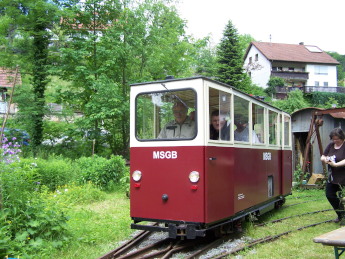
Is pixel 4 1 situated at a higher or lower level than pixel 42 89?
higher

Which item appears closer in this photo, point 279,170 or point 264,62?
point 279,170

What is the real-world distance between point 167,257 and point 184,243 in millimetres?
865

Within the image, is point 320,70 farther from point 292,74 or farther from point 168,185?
point 168,185

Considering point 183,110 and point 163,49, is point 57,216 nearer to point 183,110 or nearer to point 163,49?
point 183,110

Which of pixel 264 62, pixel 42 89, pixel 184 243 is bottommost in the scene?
pixel 184 243

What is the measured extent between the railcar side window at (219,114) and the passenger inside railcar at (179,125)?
357mm

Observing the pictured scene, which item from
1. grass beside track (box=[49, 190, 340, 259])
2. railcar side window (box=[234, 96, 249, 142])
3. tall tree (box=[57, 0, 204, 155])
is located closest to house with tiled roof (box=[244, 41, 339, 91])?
tall tree (box=[57, 0, 204, 155])

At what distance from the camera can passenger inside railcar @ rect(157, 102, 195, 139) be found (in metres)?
5.39

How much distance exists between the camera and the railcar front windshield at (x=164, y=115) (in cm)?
544

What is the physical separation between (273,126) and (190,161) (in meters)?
4.09

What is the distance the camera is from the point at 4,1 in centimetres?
1639

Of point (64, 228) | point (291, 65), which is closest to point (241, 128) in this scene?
point (64, 228)

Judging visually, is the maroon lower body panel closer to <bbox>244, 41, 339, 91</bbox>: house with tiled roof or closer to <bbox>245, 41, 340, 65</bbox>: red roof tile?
<bbox>244, 41, 339, 91</bbox>: house with tiled roof

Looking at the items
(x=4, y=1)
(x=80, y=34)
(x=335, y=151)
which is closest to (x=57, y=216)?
(x=335, y=151)
